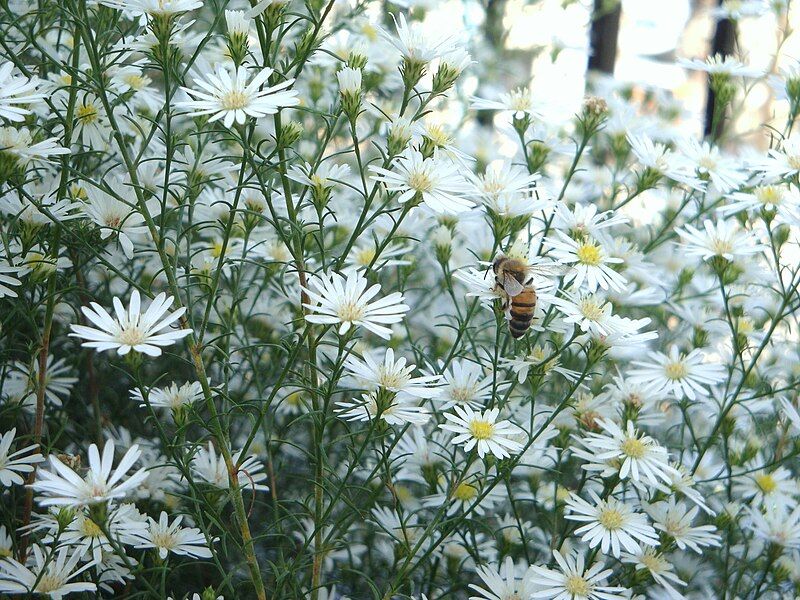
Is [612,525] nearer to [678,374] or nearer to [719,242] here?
[678,374]

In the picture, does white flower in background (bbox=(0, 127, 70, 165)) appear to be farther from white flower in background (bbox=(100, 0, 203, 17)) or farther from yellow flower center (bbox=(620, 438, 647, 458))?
yellow flower center (bbox=(620, 438, 647, 458))

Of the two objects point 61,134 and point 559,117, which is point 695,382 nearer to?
point 559,117

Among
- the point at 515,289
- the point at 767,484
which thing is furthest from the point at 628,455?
the point at 767,484

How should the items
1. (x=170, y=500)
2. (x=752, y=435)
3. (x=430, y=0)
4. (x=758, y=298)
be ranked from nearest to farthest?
(x=170, y=500) < (x=752, y=435) < (x=758, y=298) < (x=430, y=0)

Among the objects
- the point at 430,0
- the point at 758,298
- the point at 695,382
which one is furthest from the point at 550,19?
the point at 695,382

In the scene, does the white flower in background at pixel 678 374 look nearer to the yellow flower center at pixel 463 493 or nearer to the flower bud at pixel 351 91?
the yellow flower center at pixel 463 493
